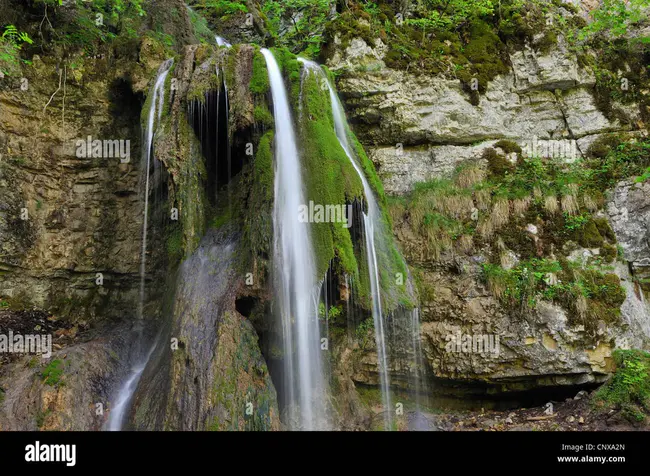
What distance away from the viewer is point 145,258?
29.1 feet

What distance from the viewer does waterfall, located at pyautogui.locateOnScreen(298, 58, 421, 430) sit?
6.67 metres

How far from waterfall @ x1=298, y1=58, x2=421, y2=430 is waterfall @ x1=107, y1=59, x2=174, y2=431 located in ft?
8.66

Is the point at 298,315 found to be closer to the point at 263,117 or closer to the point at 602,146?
the point at 263,117

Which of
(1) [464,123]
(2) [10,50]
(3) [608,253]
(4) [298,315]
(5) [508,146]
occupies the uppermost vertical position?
(2) [10,50]

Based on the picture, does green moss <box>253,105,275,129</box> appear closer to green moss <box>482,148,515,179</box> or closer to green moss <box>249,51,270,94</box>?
green moss <box>249,51,270,94</box>

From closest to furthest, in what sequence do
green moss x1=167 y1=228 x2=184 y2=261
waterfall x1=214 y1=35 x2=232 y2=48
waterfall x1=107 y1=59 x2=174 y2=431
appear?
waterfall x1=107 y1=59 x2=174 y2=431 → green moss x1=167 y1=228 x2=184 y2=261 → waterfall x1=214 y1=35 x2=232 y2=48

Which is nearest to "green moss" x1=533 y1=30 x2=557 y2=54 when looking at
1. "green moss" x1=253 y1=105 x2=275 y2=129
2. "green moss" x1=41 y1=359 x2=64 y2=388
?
"green moss" x1=253 y1=105 x2=275 y2=129

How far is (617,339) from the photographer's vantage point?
24.7 ft

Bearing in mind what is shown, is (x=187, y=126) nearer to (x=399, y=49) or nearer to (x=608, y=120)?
(x=399, y=49)

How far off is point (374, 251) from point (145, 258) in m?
4.90

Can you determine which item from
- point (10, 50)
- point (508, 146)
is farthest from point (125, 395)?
point (508, 146)

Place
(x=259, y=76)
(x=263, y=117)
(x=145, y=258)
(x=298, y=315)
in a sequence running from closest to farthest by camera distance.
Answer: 1. (x=298, y=315)
2. (x=263, y=117)
3. (x=259, y=76)
4. (x=145, y=258)

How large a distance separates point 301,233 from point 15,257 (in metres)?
5.98
